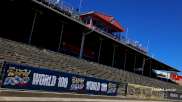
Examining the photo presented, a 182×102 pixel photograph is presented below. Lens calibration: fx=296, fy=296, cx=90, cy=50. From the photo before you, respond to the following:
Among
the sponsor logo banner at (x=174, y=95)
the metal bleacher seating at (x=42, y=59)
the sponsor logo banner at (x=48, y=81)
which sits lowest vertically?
the sponsor logo banner at (x=174, y=95)

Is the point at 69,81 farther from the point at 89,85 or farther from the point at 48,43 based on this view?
the point at 48,43

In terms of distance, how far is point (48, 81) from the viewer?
602 inches

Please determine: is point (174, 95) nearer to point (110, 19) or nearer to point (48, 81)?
point (110, 19)

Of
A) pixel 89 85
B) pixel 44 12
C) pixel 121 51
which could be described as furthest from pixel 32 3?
pixel 121 51

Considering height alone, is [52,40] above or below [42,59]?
above

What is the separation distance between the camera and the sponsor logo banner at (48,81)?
13.0 metres

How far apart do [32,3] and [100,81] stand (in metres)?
7.38

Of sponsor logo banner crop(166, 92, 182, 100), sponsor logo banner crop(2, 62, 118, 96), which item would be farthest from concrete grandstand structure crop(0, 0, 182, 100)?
sponsor logo banner crop(166, 92, 182, 100)

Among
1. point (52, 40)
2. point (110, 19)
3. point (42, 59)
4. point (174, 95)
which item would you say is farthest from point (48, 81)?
point (110, 19)

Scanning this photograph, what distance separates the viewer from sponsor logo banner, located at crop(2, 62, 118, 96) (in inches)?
510

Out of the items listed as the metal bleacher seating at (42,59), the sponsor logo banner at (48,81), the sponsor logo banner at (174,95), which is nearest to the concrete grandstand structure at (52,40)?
the metal bleacher seating at (42,59)

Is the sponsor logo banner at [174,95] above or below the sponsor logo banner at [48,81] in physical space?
below

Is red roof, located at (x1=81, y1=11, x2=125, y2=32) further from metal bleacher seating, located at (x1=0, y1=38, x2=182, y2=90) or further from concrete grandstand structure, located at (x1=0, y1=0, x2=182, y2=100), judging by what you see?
metal bleacher seating, located at (x1=0, y1=38, x2=182, y2=90)

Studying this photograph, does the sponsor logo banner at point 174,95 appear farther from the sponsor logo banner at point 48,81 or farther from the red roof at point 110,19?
the sponsor logo banner at point 48,81
